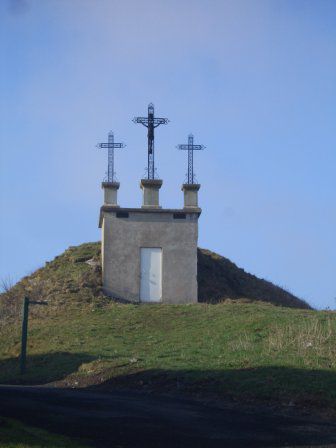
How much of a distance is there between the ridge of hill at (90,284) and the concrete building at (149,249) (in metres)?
1.21

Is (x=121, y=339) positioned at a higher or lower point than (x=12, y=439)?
higher

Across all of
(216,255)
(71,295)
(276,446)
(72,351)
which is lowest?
(276,446)

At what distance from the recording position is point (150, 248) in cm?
3600

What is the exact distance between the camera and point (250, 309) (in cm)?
3077

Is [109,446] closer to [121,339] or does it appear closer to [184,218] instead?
[121,339]

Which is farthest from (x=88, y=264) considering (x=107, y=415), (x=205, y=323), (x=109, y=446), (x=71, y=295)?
(x=109, y=446)

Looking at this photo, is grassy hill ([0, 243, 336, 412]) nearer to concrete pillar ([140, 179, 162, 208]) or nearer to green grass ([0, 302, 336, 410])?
green grass ([0, 302, 336, 410])

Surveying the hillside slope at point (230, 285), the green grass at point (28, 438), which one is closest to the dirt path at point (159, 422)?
the green grass at point (28, 438)

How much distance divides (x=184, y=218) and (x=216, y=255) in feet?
25.8

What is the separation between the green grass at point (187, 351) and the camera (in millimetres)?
16609

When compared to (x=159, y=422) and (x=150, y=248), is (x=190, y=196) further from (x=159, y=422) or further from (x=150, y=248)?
(x=159, y=422)

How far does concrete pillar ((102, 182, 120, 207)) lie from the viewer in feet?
119

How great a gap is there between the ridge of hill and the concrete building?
1206 mm

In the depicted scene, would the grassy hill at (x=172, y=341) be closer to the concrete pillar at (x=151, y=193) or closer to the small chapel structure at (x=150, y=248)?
the small chapel structure at (x=150, y=248)
